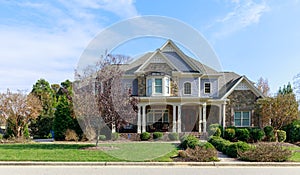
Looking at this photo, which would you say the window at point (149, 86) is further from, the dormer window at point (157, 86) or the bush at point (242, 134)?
the bush at point (242, 134)

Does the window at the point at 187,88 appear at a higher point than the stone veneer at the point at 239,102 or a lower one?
higher

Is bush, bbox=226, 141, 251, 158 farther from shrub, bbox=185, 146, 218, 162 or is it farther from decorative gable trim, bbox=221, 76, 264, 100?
decorative gable trim, bbox=221, 76, 264, 100

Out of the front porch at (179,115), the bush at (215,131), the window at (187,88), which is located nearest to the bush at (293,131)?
the bush at (215,131)

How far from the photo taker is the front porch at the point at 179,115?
906 inches

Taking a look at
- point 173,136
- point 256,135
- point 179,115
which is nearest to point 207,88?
point 179,115

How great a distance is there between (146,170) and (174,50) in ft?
60.3

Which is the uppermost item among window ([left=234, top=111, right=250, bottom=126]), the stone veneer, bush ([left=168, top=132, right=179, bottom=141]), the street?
the stone veneer

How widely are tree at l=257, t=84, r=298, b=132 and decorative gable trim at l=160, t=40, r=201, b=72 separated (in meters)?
7.33

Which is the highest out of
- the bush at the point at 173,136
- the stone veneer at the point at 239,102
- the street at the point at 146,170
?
the stone veneer at the point at 239,102

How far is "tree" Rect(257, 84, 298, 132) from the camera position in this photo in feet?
64.0

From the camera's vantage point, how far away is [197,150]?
11.0m

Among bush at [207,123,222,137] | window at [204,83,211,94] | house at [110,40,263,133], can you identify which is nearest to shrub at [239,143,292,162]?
bush at [207,123,222,137]

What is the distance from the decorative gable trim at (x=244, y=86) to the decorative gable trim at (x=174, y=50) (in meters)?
3.60

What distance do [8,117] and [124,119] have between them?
10659mm
